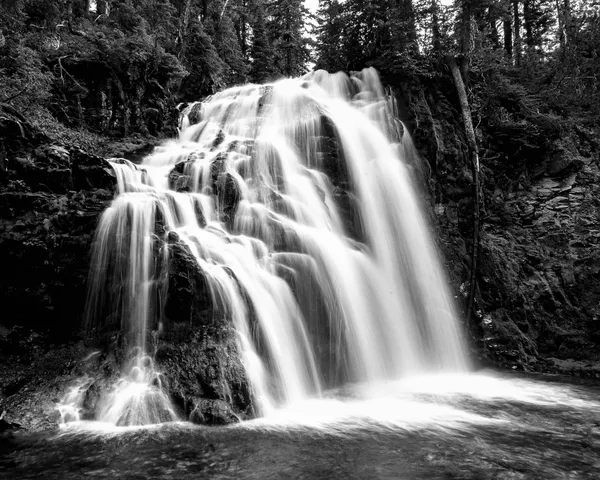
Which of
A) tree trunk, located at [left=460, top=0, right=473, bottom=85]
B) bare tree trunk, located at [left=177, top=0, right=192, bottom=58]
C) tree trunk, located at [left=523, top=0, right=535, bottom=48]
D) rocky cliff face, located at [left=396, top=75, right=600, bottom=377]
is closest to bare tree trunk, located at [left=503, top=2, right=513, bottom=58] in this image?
tree trunk, located at [left=523, top=0, right=535, bottom=48]

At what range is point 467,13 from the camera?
1380 cm

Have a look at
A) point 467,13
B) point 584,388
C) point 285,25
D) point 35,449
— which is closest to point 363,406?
point 35,449

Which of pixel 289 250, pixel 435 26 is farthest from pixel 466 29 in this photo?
pixel 289 250

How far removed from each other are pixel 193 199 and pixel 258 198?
154 centimetres

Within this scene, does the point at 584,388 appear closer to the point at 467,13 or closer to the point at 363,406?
the point at 363,406

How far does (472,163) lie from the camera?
1296 centimetres

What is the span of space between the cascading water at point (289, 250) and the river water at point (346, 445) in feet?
2.18

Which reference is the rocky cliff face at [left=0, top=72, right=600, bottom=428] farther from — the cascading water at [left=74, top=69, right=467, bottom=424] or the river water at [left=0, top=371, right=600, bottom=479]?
the river water at [left=0, top=371, right=600, bottom=479]

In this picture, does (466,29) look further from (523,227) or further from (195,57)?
(195,57)

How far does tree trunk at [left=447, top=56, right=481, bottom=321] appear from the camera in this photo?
11107 millimetres

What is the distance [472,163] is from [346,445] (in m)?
10.7

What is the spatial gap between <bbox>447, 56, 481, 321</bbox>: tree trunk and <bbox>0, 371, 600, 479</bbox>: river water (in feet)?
15.2

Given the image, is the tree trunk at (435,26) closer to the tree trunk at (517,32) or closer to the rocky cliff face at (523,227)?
the rocky cliff face at (523,227)

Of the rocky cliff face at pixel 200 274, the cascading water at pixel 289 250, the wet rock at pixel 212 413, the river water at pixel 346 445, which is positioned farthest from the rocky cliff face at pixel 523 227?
the wet rock at pixel 212 413
